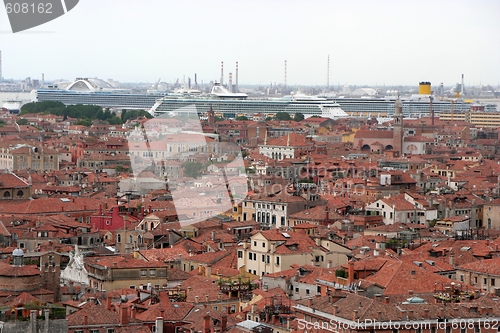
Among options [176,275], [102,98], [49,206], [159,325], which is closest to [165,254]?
[176,275]

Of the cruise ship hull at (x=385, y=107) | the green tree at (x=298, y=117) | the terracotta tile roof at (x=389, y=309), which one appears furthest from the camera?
the cruise ship hull at (x=385, y=107)

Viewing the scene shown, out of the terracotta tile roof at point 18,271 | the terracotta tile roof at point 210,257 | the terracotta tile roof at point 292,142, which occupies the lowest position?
the terracotta tile roof at point 292,142

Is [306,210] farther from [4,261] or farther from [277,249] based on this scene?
[4,261]

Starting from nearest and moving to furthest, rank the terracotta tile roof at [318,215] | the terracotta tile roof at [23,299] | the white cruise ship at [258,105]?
the terracotta tile roof at [23,299], the terracotta tile roof at [318,215], the white cruise ship at [258,105]

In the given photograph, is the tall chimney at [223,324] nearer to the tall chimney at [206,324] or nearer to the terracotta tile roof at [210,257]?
the tall chimney at [206,324]

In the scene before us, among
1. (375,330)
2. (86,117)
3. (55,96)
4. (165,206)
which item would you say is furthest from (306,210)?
(55,96)

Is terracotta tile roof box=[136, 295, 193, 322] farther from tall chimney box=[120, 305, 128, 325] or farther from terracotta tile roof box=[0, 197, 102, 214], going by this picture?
terracotta tile roof box=[0, 197, 102, 214]

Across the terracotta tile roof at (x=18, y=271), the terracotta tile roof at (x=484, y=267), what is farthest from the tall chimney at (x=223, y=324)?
the terracotta tile roof at (x=484, y=267)

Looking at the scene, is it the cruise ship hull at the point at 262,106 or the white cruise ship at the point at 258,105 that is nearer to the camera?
the cruise ship hull at the point at 262,106
